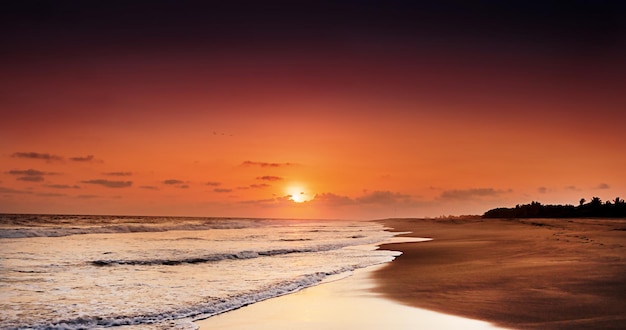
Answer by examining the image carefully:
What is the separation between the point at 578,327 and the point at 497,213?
9861 centimetres

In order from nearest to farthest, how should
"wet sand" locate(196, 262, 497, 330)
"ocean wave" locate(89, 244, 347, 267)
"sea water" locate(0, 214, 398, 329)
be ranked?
"wet sand" locate(196, 262, 497, 330), "sea water" locate(0, 214, 398, 329), "ocean wave" locate(89, 244, 347, 267)

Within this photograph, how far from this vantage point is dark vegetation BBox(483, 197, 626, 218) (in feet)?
202

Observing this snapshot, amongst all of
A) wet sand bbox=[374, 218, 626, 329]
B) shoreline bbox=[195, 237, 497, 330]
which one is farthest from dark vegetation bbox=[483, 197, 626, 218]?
shoreline bbox=[195, 237, 497, 330]

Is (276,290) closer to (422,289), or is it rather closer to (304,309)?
(304,309)

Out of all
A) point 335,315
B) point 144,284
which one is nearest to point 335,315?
point 335,315

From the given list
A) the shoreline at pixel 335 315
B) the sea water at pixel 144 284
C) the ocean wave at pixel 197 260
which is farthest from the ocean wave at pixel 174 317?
the ocean wave at pixel 197 260

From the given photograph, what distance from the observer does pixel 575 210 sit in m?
69.8

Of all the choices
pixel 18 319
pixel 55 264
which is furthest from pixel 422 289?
pixel 55 264

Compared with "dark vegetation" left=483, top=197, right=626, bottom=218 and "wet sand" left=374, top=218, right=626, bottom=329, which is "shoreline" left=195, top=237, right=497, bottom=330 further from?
"dark vegetation" left=483, top=197, right=626, bottom=218

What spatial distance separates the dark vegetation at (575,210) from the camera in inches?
2426

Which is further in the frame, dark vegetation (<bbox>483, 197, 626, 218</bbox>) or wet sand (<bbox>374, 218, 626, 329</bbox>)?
dark vegetation (<bbox>483, 197, 626, 218</bbox>)

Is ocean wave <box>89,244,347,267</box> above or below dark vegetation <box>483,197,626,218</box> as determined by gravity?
below

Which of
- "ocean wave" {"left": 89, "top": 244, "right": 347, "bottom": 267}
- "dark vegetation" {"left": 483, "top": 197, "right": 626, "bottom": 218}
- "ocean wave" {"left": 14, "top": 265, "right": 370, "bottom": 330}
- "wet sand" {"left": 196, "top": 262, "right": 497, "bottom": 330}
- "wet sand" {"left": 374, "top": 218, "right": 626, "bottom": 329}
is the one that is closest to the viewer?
"wet sand" {"left": 374, "top": 218, "right": 626, "bottom": 329}

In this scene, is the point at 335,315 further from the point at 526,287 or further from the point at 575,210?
the point at 575,210
